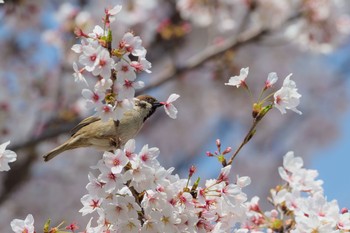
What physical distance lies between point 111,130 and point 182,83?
6.69m

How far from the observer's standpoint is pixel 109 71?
190 centimetres

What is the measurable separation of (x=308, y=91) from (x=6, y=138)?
6432mm

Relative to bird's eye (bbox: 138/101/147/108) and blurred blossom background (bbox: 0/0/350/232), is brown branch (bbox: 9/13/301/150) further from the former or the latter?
bird's eye (bbox: 138/101/147/108)

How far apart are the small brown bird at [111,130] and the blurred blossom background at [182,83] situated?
112 centimetres

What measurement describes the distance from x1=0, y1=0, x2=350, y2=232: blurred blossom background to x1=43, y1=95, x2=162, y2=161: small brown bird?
1118mm

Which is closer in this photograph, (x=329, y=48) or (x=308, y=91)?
(x=329, y=48)

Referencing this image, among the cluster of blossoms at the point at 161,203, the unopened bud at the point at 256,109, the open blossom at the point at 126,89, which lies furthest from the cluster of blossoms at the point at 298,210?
the open blossom at the point at 126,89

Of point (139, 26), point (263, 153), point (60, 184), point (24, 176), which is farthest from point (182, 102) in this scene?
point (24, 176)

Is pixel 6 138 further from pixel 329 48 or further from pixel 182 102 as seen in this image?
pixel 182 102

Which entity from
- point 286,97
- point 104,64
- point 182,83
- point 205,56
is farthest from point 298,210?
point 182,83

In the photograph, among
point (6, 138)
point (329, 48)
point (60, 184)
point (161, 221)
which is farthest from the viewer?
point (60, 184)

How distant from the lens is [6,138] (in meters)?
5.28

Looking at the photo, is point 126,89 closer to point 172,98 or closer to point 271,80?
point 172,98

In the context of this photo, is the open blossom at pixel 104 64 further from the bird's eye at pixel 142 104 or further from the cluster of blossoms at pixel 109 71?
the bird's eye at pixel 142 104
